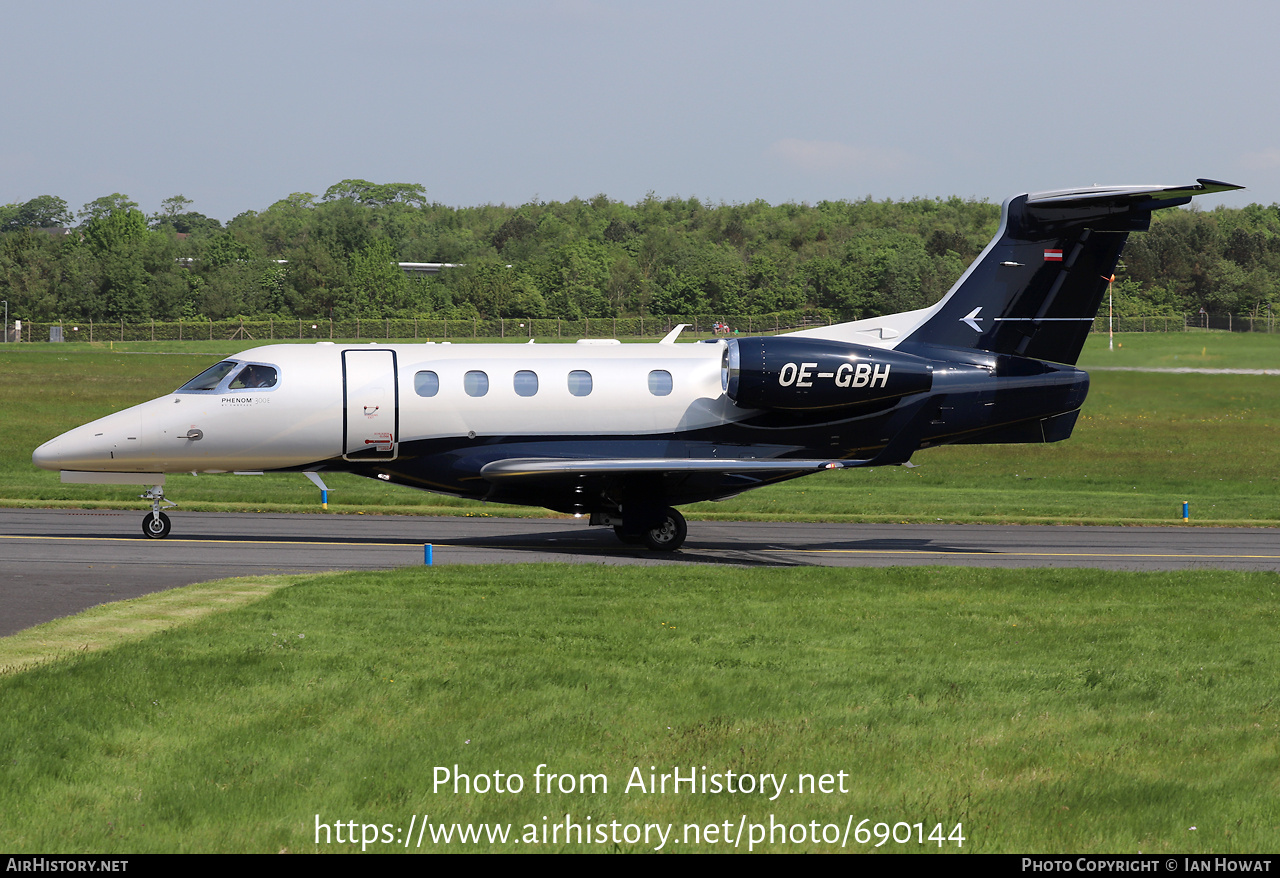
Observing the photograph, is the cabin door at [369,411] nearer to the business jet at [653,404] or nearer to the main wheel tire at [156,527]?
the business jet at [653,404]

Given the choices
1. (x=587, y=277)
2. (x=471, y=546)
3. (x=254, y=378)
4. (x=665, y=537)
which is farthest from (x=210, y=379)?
(x=587, y=277)

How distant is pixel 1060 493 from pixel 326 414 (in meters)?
22.5

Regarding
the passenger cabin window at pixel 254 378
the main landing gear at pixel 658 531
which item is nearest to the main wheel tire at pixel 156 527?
the passenger cabin window at pixel 254 378

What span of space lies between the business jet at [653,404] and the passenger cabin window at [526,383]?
18 mm

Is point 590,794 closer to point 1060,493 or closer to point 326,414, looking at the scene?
point 326,414

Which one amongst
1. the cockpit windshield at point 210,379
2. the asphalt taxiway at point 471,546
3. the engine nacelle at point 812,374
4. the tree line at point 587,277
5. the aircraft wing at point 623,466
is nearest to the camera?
the asphalt taxiway at point 471,546

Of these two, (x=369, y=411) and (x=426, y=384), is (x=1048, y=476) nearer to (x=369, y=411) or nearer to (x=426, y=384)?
(x=426, y=384)

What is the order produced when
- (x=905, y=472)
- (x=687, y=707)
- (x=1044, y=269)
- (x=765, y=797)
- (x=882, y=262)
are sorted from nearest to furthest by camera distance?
(x=765, y=797)
(x=687, y=707)
(x=1044, y=269)
(x=905, y=472)
(x=882, y=262)

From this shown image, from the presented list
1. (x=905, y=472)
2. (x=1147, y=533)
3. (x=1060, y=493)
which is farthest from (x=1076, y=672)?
(x=905, y=472)

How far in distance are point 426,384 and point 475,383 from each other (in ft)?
2.90

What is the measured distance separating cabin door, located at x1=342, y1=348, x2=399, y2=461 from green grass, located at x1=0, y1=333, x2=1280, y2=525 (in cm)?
695

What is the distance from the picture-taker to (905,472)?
1607 inches

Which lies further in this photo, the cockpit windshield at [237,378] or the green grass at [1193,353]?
the green grass at [1193,353]

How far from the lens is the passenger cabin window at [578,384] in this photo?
22.3 metres
